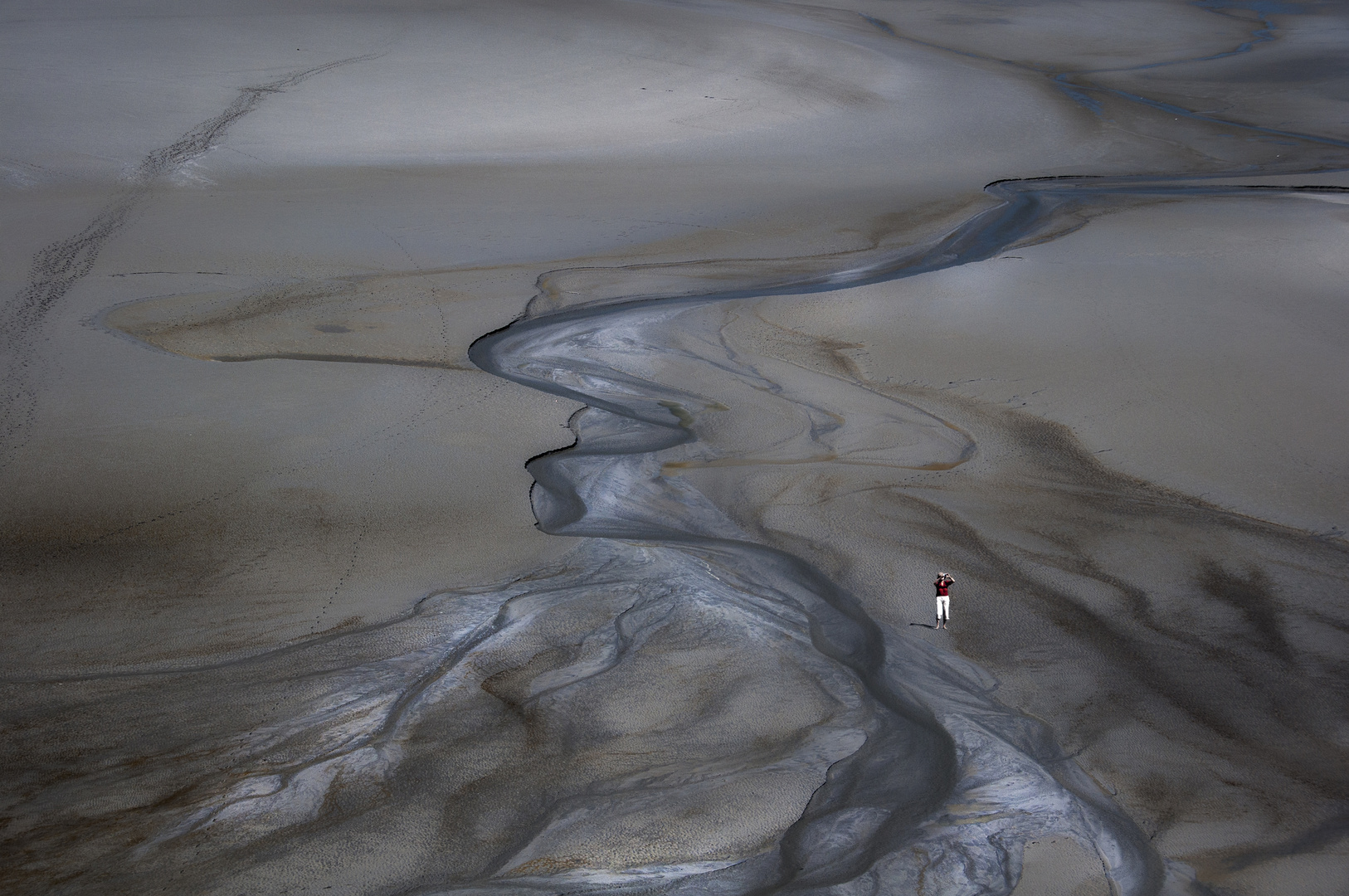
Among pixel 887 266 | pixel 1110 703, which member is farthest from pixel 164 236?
pixel 1110 703

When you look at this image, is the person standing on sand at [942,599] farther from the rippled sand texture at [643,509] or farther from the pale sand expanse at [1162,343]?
the pale sand expanse at [1162,343]

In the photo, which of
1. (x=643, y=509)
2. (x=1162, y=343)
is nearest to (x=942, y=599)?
(x=643, y=509)

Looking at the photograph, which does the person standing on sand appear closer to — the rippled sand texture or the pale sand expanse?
the rippled sand texture

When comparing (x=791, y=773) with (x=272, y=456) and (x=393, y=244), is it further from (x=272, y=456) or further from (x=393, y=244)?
(x=393, y=244)

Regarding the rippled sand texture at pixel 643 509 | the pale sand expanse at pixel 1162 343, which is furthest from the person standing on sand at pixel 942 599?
the pale sand expanse at pixel 1162 343

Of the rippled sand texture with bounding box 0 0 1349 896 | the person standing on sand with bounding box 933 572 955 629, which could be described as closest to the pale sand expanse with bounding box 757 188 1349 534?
the rippled sand texture with bounding box 0 0 1349 896

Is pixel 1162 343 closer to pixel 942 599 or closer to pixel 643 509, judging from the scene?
pixel 942 599
